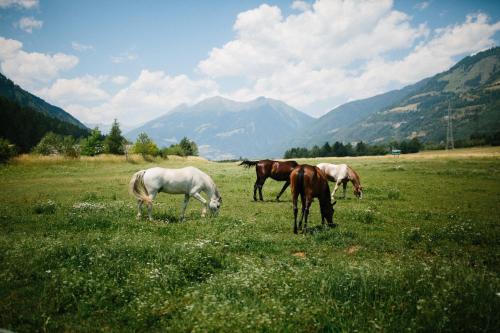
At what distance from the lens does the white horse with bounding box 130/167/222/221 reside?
1355 cm

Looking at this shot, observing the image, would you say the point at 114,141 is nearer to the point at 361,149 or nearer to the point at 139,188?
the point at 139,188

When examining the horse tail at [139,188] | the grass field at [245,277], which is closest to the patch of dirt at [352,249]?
the grass field at [245,277]

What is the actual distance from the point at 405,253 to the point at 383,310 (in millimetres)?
4795

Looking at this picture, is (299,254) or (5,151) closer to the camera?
(299,254)

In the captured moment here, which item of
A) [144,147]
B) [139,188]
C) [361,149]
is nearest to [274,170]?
[139,188]

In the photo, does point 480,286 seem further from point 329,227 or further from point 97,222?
point 97,222

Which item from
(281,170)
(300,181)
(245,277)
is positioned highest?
(281,170)

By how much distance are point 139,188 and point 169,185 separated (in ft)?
4.56

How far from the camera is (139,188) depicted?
13.7m

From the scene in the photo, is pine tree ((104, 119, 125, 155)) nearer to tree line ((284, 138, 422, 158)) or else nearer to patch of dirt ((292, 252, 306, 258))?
patch of dirt ((292, 252, 306, 258))

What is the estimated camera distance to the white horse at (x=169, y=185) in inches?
533

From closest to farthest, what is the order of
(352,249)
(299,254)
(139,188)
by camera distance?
(299,254)
(352,249)
(139,188)

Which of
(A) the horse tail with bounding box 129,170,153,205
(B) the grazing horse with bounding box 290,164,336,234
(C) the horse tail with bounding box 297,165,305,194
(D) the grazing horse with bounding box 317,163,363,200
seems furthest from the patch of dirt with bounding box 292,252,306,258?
(D) the grazing horse with bounding box 317,163,363,200

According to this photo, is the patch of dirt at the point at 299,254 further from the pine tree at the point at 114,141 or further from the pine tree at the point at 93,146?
the pine tree at the point at 93,146
